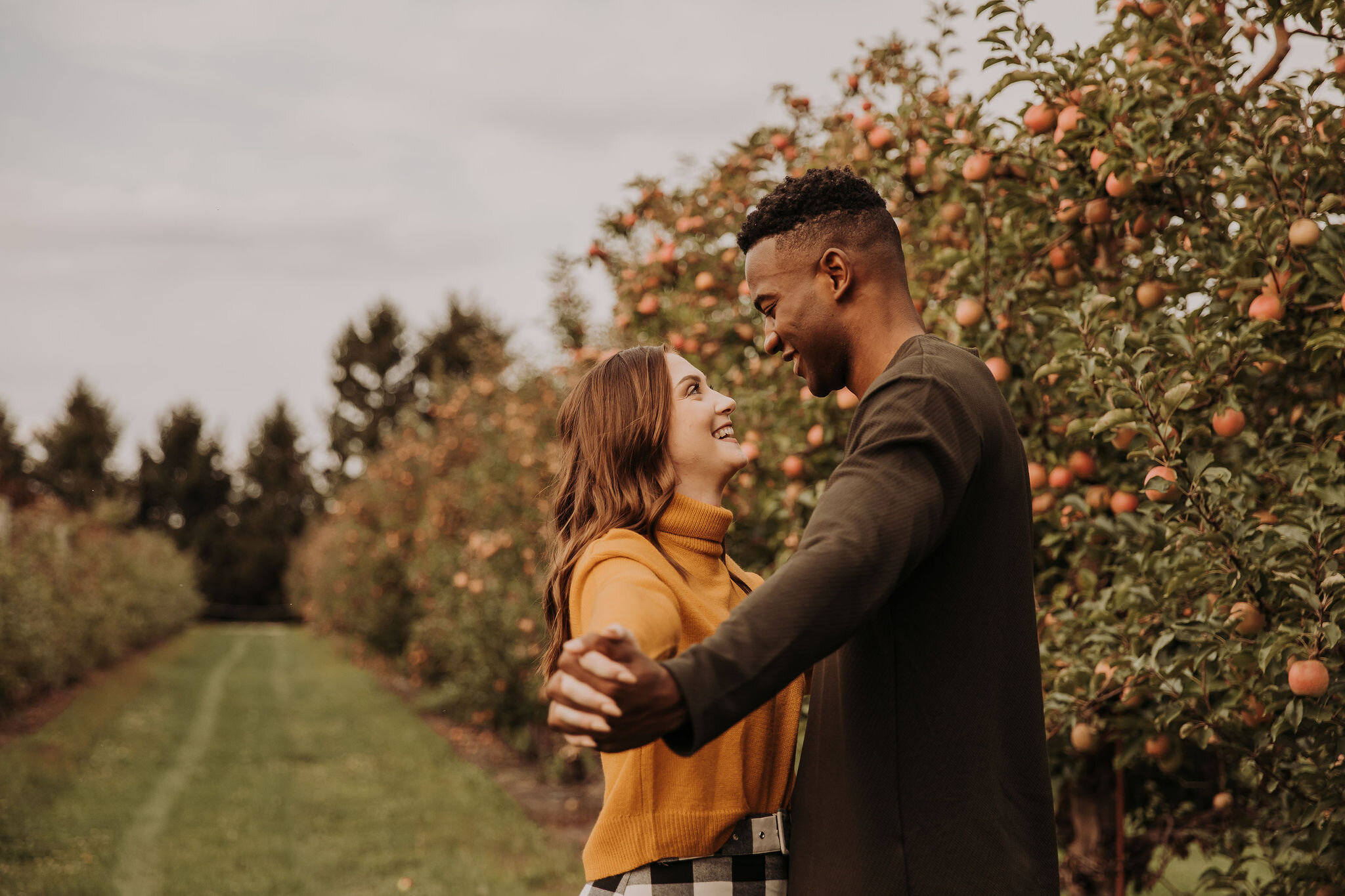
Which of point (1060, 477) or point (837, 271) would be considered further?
point (1060, 477)

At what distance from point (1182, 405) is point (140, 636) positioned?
2314cm

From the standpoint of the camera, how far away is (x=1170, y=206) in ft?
9.18

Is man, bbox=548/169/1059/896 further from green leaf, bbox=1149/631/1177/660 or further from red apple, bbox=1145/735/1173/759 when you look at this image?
red apple, bbox=1145/735/1173/759

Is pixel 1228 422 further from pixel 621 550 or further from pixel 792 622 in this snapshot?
→ pixel 792 622

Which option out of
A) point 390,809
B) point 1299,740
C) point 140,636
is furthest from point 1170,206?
point 140,636

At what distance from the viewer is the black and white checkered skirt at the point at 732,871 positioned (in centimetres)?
152

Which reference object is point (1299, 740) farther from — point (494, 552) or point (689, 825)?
point (494, 552)

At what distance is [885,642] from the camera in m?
1.31

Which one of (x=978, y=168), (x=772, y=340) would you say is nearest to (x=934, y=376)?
(x=772, y=340)

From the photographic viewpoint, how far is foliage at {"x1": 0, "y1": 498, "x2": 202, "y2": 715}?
10.6 meters

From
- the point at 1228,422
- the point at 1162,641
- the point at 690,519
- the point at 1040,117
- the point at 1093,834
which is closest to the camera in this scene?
the point at 690,519

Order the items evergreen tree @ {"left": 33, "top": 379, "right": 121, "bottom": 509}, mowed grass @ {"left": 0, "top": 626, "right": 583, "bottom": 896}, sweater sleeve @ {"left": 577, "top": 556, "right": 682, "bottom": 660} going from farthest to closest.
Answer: evergreen tree @ {"left": 33, "top": 379, "right": 121, "bottom": 509} → mowed grass @ {"left": 0, "top": 626, "right": 583, "bottom": 896} → sweater sleeve @ {"left": 577, "top": 556, "right": 682, "bottom": 660}

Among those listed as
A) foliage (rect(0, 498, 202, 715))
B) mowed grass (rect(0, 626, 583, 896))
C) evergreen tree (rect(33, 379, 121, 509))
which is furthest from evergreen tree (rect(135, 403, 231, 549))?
mowed grass (rect(0, 626, 583, 896))

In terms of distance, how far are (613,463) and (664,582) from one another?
0.98 feet
